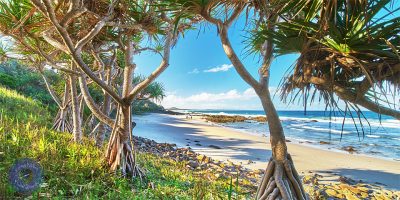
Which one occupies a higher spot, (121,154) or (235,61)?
(235,61)

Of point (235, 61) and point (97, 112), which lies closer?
point (235, 61)

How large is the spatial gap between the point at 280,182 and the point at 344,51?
1.26 m

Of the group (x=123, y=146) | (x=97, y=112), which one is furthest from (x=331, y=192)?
(x=97, y=112)

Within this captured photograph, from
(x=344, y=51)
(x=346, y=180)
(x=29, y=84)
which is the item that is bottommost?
(x=346, y=180)

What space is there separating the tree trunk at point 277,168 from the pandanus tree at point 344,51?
0.34 metres

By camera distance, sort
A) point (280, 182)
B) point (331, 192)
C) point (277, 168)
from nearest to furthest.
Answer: point (280, 182) < point (277, 168) < point (331, 192)

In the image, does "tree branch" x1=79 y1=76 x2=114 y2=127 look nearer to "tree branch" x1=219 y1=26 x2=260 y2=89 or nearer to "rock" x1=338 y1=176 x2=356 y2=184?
"tree branch" x1=219 y1=26 x2=260 y2=89

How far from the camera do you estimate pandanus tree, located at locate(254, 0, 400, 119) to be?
1.62 meters

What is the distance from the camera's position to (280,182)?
2334mm

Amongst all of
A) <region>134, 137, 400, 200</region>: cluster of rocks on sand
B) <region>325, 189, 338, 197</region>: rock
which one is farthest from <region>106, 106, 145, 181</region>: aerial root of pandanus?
Result: <region>325, 189, 338, 197</region>: rock

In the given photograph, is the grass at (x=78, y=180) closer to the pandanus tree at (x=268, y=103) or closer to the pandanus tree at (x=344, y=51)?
the pandanus tree at (x=268, y=103)

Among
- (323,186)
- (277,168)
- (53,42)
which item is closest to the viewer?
(277,168)

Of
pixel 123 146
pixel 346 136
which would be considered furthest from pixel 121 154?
pixel 346 136

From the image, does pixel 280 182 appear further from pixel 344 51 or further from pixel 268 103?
pixel 344 51
